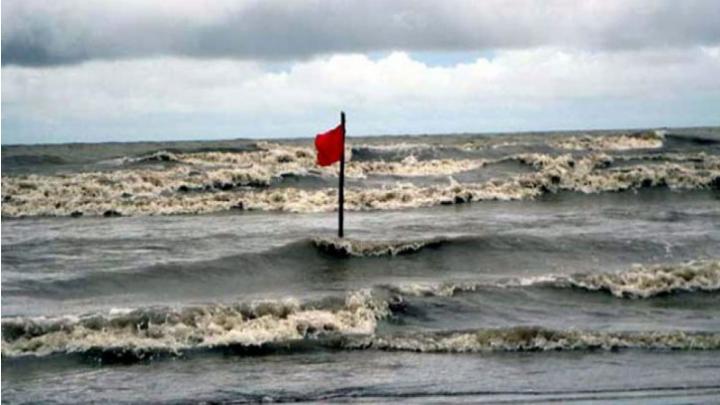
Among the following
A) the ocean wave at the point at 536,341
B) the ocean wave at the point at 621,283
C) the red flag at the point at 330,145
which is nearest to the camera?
the ocean wave at the point at 536,341

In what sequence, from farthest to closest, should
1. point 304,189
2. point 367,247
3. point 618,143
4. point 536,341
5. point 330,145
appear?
point 618,143, point 304,189, point 367,247, point 330,145, point 536,341

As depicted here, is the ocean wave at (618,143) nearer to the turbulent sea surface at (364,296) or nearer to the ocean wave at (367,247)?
the turbulent sea surface at (364,296)

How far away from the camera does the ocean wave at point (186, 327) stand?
1113 cm

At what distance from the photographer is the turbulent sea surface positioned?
9.50m

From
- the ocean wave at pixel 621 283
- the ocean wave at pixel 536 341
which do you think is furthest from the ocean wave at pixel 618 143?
the ocean wave at pixel 536 341

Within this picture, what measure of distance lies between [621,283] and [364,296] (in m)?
4.44

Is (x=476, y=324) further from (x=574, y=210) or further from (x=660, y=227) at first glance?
(x=574, y=210)

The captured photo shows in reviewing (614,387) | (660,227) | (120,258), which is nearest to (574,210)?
(660,227)

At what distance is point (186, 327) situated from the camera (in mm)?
11781

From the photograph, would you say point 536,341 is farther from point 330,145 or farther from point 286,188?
point 286,188

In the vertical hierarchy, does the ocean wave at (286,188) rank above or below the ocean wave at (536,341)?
above

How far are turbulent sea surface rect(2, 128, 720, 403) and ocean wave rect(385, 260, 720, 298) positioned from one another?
0.04 meters

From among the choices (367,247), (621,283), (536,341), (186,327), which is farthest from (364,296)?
(367,247)

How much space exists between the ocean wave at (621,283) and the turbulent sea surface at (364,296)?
0.04m
